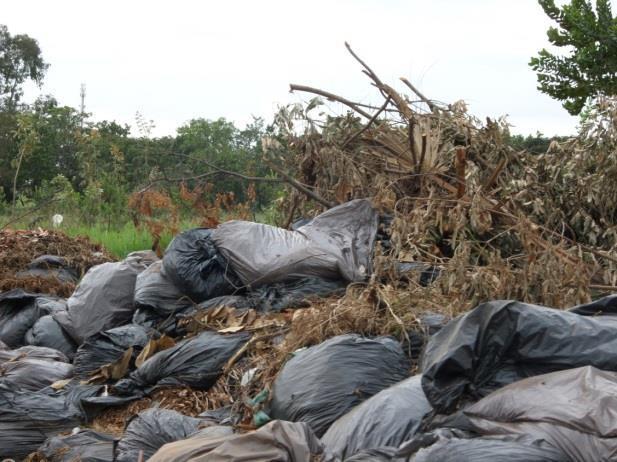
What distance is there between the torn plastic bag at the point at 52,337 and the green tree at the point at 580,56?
8833mm

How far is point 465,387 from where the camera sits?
2727 mm

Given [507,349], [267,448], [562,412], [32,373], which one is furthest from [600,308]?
[32,373]

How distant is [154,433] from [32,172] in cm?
1783

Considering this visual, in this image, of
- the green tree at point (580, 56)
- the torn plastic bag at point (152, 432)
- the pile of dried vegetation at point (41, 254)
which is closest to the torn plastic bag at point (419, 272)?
the torn plastic bag at point (152, 432)

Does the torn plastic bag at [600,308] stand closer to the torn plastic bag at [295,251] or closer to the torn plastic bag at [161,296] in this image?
the torn plastic bag at [295,251]

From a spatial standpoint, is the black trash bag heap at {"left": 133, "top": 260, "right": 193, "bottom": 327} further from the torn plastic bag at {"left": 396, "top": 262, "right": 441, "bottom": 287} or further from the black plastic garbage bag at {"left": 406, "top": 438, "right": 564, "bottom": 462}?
the black plastic garbage bag at {"left": 406, "top": 438, "right": 564, "bottom": 462}

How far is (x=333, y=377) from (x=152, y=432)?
2.51 feet

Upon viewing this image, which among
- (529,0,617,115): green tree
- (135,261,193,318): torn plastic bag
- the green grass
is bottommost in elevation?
(135,261,193,318): torn plastic bag

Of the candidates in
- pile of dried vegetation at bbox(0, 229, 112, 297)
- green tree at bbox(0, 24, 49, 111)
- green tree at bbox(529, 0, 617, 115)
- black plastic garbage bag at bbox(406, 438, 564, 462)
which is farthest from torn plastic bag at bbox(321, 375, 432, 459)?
green tree at bbox(0, 24, 49, 111)

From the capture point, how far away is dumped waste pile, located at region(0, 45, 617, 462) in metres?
2.56

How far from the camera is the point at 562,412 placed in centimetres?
238

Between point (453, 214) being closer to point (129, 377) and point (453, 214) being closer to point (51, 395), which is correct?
point (129, 377)

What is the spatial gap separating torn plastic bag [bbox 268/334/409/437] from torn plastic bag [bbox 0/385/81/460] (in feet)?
3.80

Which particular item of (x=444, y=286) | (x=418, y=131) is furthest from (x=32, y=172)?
(x=444, y=286)
